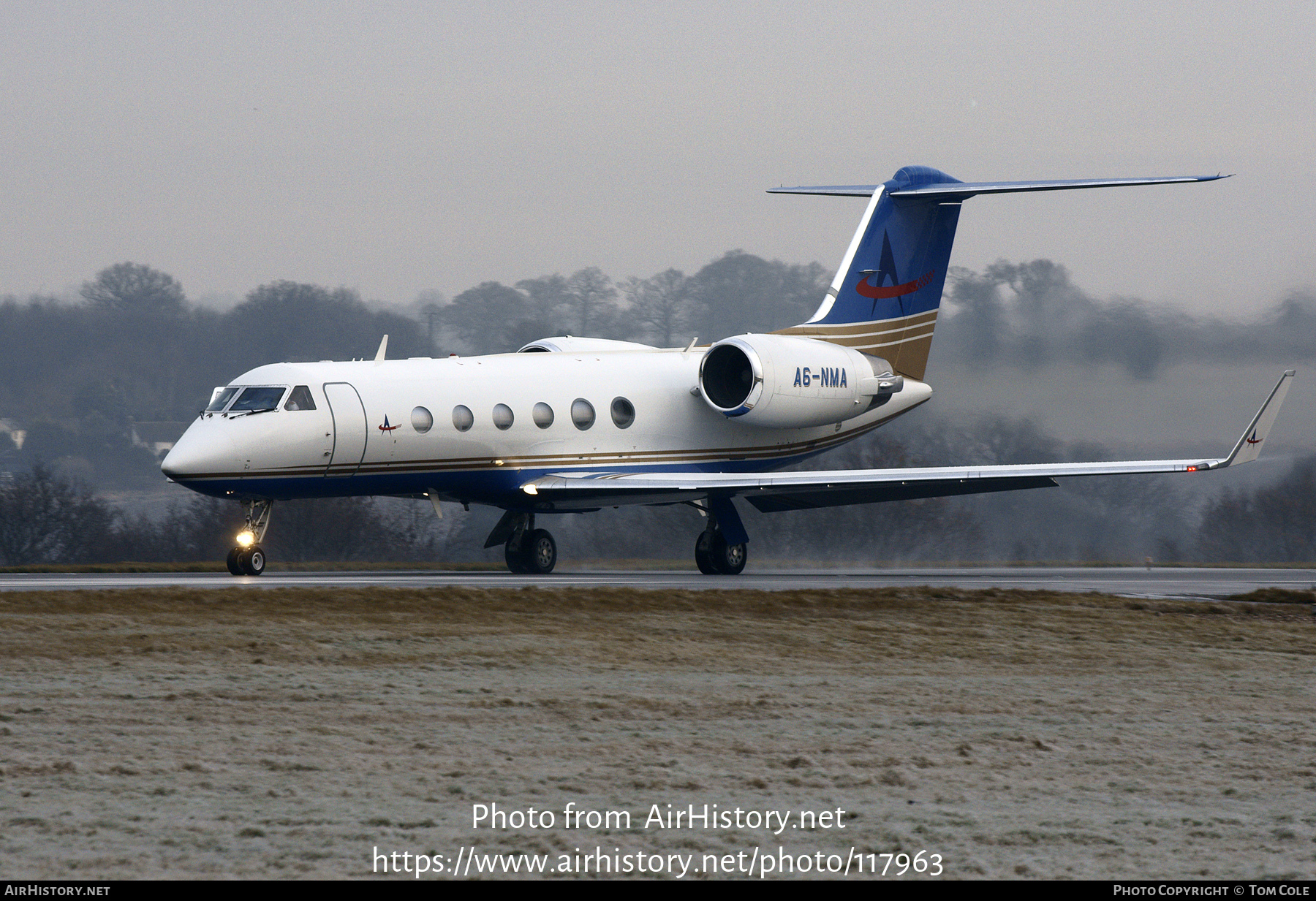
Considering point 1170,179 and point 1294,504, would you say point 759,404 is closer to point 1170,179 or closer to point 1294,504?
point 1170,179

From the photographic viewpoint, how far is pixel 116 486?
184 feet

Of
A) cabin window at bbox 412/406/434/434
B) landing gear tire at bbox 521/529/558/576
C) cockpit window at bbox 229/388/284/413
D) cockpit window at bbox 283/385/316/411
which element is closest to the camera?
cockpit window at bbox 229/388/284/413

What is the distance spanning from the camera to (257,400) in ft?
71.6

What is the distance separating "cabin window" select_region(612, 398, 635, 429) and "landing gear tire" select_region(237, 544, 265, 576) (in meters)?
6.70

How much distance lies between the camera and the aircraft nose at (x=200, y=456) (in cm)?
2059

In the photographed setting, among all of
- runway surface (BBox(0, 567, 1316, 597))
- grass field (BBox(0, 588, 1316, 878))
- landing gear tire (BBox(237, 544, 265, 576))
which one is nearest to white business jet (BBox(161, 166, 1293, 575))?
landing gear tire (BBox(237, 544, 265, 576))

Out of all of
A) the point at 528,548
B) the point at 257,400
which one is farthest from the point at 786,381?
the point at 257,400

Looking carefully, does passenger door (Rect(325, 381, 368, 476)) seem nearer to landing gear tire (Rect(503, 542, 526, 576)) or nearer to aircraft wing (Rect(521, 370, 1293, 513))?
aircraft wing (Rect(521, 370, 1293, 513))

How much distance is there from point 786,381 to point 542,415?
14.8ft

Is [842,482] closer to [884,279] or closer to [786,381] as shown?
[786,381]

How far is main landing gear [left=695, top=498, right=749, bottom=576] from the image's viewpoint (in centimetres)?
2573

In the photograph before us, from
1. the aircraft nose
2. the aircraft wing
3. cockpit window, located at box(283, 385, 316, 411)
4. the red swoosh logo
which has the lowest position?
the aircraft wing

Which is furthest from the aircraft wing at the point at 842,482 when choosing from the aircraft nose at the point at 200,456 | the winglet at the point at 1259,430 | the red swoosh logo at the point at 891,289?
the red swoosh logo at the point at 891,289

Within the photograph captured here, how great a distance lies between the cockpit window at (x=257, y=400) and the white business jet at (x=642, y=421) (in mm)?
25
